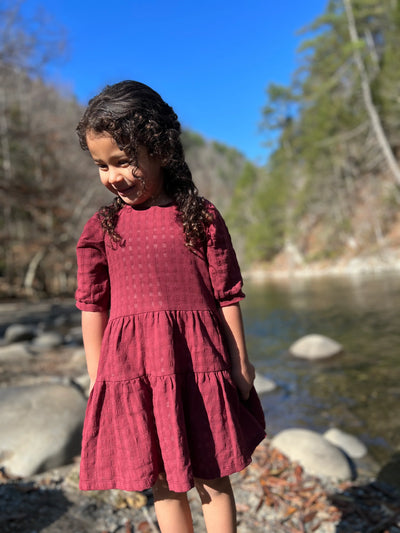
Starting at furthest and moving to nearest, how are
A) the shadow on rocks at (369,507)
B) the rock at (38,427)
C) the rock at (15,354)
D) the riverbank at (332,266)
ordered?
the riverbank at (332,266) → the rock at (15,354) → the rock at (38,427) → the shadow on rocks at (369,507)

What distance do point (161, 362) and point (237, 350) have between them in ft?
0.83

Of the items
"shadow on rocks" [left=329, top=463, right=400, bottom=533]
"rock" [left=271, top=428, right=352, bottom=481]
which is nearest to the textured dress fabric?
"shadow on rocks" [left=329, top=463, right=400, bottom=533]

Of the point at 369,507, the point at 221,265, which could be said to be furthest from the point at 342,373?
the point at 221,265

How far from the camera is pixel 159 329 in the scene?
118 cm

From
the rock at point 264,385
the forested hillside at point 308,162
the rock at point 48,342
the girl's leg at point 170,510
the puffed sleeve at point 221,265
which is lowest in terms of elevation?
the rock at point 264,385

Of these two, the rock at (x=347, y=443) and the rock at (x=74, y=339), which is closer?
the rock at (x=347, y=443)

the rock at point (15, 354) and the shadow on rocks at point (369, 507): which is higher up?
the rock at point (15, 354)

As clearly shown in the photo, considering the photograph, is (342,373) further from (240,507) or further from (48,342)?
(48,342)

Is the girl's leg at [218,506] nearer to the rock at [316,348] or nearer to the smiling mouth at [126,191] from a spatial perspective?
the smiling mouth at [126,191]

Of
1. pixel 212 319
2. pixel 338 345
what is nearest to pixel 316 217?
pixel 338 345

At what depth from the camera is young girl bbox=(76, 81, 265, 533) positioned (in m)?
1.13

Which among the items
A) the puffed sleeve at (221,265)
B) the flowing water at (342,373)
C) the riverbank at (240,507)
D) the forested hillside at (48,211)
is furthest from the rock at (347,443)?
the forested hillside at (48,211)

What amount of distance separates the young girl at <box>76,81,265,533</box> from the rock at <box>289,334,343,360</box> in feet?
16.0

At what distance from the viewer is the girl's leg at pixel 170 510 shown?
1197mm
